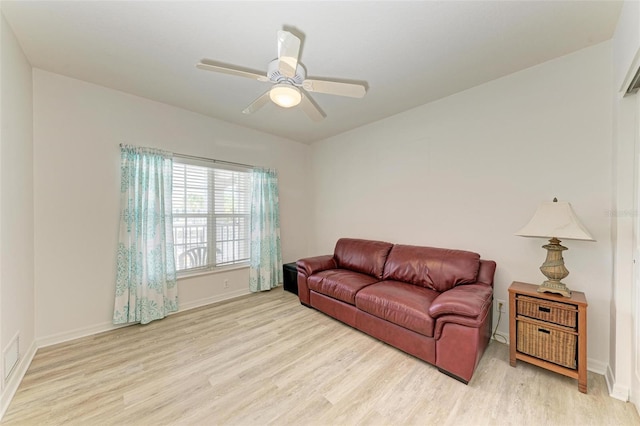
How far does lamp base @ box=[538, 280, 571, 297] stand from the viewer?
1855mm

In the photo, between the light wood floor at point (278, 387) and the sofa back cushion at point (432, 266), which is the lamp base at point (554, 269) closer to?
the sofa back cushion at point (432, 266)

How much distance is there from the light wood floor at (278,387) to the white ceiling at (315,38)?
2633 mm

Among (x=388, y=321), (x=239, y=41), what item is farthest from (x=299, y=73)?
(x=388, y=321)

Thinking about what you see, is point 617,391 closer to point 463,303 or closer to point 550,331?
point 550,331

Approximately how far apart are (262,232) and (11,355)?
2634 millimetres

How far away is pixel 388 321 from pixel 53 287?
329cm

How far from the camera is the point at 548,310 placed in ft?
6.18

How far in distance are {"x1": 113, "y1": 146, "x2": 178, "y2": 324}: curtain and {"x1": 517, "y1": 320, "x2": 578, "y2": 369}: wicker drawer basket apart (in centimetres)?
367

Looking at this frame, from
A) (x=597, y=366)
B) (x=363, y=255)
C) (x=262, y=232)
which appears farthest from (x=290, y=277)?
(x=597, y=366)

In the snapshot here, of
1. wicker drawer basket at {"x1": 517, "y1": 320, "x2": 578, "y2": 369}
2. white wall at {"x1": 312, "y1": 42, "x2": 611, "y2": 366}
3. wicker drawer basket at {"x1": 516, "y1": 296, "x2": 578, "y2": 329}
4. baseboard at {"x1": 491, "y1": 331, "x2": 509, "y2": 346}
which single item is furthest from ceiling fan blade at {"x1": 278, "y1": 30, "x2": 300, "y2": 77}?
baseboard at {"x1": 491, "y1": 331, "x2": 509, "y2": 346}

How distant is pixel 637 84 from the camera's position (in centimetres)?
157

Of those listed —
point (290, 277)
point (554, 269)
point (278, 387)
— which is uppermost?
point (554, 269)

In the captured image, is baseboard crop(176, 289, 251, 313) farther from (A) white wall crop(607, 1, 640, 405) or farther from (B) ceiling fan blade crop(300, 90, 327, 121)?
(A) white wall crop(607, 1, 640, 405)

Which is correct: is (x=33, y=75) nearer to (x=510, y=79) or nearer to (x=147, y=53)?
(x=147, y=53)
